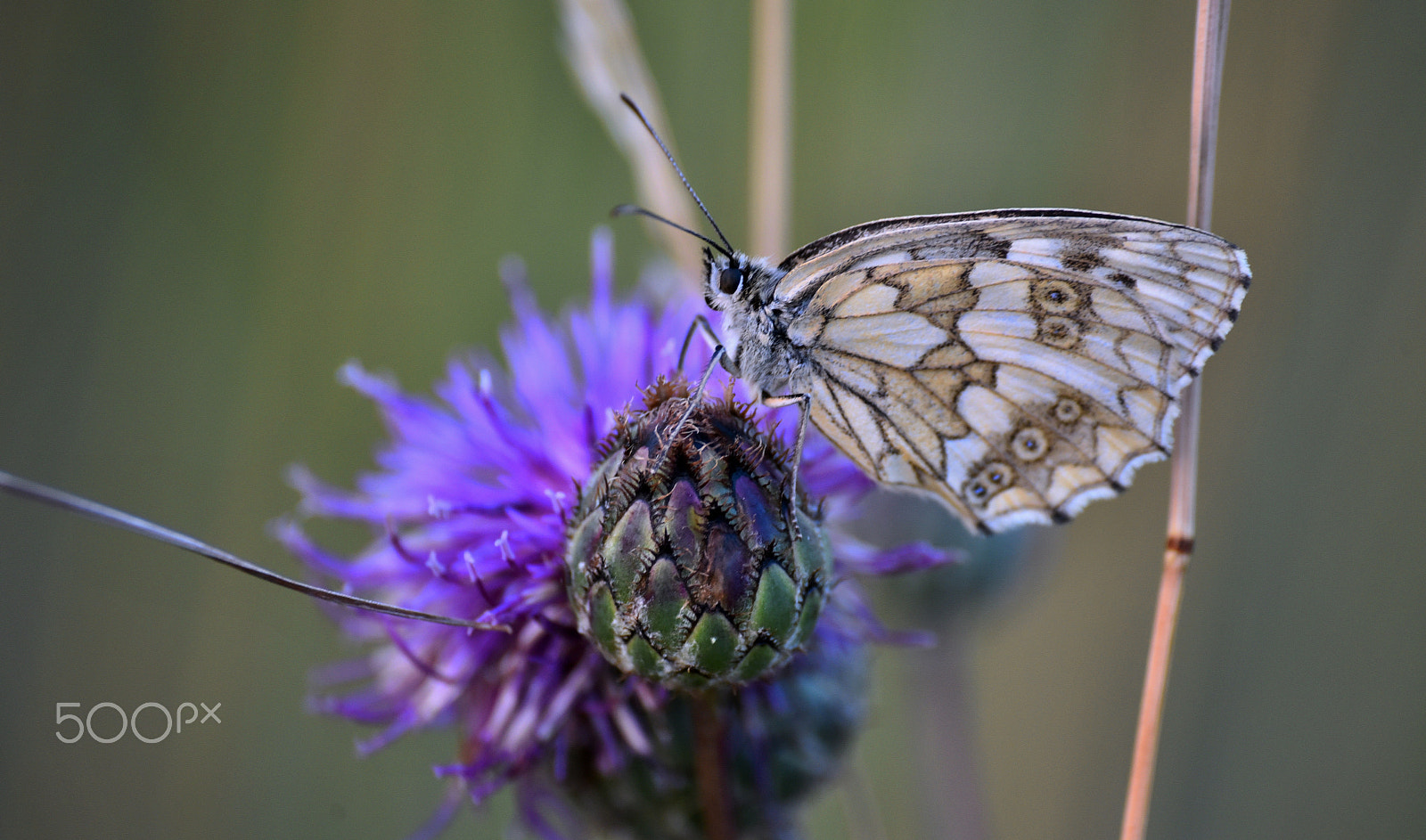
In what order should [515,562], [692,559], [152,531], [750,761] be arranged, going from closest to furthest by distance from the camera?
1. [152,531]
2. [692,559]
3. [515,562]
4. [750,761]

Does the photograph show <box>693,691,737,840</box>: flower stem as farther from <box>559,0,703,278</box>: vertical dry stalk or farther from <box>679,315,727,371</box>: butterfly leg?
<box>559,0,703,278</box>: vertical dry stalk

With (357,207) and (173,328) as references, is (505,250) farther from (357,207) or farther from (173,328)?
(173,328)

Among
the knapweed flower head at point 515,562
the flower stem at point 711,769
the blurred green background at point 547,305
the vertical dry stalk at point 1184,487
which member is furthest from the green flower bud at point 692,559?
the blurred green background at point 547,305

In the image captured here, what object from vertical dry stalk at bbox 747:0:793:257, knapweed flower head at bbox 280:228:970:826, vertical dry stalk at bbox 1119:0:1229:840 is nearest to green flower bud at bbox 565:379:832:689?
knapweed flower head at bbox 280:228:970:826

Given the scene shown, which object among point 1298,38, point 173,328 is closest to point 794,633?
point 1298,38

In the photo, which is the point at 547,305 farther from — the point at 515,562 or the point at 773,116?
the point at 515,562
